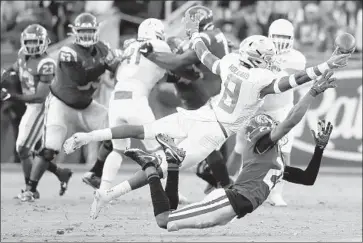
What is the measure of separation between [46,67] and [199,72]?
6.54 feet

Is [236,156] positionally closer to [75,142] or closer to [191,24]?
[191,24]

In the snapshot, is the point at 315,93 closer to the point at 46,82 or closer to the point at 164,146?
the point at 164,146

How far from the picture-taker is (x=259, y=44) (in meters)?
9.14

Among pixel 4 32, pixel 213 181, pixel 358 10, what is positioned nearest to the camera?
pixel 213 181

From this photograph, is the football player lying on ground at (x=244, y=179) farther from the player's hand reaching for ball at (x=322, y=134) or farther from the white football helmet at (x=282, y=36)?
the white football helmet at (x=282, y=36)

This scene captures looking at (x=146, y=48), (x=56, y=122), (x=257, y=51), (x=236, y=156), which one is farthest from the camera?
(x=236, y=156)

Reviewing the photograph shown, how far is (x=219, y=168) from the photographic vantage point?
11828 millimetres

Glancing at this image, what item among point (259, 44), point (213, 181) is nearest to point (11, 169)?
point (213, 181)

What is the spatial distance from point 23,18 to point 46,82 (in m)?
4.52

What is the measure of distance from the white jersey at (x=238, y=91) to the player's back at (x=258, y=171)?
1144 mm

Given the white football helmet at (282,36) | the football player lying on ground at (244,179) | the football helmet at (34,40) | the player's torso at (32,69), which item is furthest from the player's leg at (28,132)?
the football player lying on ground at (244,179)

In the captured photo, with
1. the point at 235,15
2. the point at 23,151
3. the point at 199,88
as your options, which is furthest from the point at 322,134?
the point at 235,15

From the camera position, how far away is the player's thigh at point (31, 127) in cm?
1257

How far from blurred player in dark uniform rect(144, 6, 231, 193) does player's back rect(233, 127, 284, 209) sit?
8.75ft
